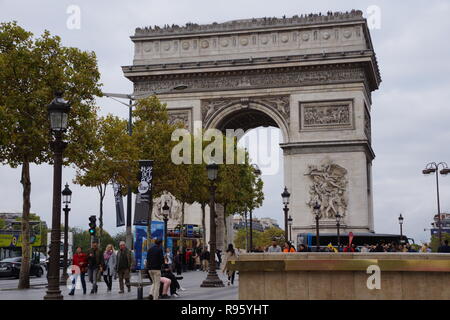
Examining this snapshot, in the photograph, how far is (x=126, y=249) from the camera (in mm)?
25375

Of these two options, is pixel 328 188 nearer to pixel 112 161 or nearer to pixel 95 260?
pixel 112 161

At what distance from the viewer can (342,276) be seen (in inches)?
521

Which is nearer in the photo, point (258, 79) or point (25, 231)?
point (25, 231)

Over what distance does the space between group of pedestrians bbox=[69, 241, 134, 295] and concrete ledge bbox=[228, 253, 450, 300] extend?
11530 millimetres

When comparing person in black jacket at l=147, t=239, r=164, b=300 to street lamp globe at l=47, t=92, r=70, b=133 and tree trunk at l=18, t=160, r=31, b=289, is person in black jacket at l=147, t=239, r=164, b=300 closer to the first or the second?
street lamp globe at l=47, t=92, r=70, b=133

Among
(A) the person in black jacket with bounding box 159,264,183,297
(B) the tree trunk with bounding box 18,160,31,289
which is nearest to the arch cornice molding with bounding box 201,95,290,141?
(B) the tree trunk with bounding box 18,160,31,289

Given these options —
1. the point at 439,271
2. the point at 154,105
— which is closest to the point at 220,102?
the point at 154,105

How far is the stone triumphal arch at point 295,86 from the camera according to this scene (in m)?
51.7

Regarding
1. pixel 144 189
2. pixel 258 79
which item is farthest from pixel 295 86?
pixel 144 189

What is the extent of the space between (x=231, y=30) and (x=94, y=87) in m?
27.6

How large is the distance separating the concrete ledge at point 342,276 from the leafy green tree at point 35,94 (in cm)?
1490

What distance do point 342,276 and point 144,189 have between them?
14.6 metres

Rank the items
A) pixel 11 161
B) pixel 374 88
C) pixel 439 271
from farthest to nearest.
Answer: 1. pixel 374 88
2. pixel 11 161
3. pixel 439 271

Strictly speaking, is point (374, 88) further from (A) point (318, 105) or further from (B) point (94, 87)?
(B) point (94, 87)
